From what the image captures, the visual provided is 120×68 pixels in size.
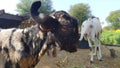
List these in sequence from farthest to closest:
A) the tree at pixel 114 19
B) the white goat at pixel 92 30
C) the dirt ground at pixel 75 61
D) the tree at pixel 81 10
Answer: the tree at pixel 114 19 → the tree at pixel 81 10 → the white goat at pixel 92 30 → the dirt ground at pixel 75 61

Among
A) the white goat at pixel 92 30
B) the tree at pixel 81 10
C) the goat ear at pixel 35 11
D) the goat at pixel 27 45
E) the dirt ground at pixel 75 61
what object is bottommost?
the dirt ground at pixel 75 61

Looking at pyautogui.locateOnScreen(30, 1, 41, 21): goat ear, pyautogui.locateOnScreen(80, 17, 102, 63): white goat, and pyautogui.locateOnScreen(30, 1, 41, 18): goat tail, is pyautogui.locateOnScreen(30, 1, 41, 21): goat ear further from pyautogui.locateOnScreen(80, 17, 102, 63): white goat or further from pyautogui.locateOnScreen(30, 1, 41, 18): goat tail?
pyautogui.locateOnScreen(80, 17, 102, 63): white goat

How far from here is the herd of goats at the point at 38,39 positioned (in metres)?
1.96

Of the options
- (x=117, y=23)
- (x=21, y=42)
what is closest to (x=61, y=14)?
(x=21, y=42)

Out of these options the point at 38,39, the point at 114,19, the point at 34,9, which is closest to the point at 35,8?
the point at 34,9

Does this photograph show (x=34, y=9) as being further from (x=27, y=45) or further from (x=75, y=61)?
(x=75, y=61)

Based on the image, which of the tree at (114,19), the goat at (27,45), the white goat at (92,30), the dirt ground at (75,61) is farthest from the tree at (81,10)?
the goat at (27,45)

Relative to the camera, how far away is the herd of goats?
196cm

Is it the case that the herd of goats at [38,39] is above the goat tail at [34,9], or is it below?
below

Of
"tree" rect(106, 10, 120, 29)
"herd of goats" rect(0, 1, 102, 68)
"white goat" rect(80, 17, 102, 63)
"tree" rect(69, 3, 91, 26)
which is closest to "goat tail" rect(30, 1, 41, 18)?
"herd of goats" rect(0, 1, 102, 68)

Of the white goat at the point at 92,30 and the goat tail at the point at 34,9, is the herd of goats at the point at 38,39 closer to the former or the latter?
the goat tail at the point at 34,9

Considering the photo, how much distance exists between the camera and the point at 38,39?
2.08m

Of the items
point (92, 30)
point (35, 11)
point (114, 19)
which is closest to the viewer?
point (35, 11)

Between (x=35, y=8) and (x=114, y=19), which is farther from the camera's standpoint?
(x=114, y=19)
